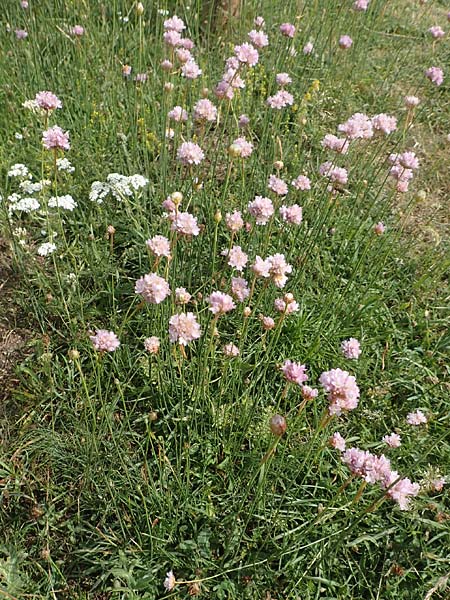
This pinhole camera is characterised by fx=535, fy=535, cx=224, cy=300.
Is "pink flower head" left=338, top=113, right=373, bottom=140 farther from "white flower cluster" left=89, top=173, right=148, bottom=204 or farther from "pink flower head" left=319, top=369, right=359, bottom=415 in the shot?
"pink flower head" left=319, top=369, right=359, bottom=415

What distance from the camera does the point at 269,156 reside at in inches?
110

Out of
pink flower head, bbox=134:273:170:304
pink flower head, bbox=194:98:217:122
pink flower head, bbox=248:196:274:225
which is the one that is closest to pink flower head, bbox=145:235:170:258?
pink flower head, bbox=134:273:170:304

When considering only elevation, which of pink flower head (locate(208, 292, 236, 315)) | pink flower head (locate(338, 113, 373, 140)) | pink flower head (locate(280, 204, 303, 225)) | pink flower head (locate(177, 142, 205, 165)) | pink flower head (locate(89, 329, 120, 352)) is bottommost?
pink flower head (locate(89, 329, 120, 352))

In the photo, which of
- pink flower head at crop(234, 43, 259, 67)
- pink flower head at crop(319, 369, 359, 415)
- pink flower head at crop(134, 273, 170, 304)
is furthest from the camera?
pink flower head at crop(234, 43, 259, 67)

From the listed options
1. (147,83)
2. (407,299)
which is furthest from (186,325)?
(147,83)

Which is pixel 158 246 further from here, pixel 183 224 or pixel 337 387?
pixel 337 387

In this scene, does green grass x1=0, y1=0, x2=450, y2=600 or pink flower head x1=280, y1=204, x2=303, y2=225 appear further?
pink flower head x1=280, y1=204, x2=303, y2=225

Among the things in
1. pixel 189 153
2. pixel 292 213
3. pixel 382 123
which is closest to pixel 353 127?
pixel 382 123

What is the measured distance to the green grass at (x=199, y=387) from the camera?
167 centimetres

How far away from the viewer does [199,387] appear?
179 cm

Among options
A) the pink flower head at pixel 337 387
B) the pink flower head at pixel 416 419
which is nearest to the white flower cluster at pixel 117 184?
the pink flower head at pixel 337 387

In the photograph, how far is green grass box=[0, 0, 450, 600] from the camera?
167cm

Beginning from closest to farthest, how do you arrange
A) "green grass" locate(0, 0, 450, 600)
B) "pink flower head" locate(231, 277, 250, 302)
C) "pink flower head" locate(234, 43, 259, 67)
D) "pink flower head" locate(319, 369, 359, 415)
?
"pink flower head" locate(319, 369, 359, 415) < "green grass" locate(0, 0, 450, 600) < "pink flower head" locate(231, 277, 250, 302) < "pink flower head" locate(234, 43, 259, 67)

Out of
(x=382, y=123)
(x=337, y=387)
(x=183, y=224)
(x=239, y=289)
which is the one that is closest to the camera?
(x=337, y=387)
